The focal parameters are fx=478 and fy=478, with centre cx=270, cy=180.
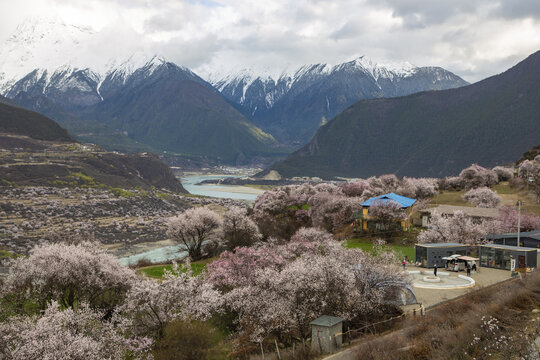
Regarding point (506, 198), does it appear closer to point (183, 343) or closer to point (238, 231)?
point (238, 231)

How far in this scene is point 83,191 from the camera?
115 metres

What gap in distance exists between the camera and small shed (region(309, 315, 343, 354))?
2212cm

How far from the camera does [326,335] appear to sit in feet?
72.7

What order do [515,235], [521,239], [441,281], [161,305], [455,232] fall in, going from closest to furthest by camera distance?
1. [161,305]
2. [441,281]
3. [521,239]
4. [515,235]
5. [455,232]

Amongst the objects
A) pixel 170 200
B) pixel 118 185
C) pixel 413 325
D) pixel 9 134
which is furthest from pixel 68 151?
pixel 413 325

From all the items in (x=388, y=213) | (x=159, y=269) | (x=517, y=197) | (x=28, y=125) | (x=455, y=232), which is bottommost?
(x=159, y=269)

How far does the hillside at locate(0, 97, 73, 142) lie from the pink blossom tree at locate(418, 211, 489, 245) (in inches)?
5947

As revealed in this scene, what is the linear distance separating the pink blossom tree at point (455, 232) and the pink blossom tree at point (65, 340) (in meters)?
32.1

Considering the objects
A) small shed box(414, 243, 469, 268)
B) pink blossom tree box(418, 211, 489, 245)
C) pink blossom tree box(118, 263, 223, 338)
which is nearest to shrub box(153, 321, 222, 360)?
pink blossom tree box(118, 263, 223, 338)

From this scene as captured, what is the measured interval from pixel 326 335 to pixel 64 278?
1729 centimetres

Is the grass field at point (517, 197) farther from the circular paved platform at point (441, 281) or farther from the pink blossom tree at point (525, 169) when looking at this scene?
the circular paved platform at point (441, 281)

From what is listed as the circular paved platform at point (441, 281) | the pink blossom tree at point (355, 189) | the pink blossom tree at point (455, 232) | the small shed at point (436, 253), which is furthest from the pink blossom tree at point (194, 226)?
the pink blossom tree at point (355, 189)

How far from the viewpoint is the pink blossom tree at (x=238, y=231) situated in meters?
55.6

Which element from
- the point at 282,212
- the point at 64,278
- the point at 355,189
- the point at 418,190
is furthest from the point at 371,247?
the point at 418,190
